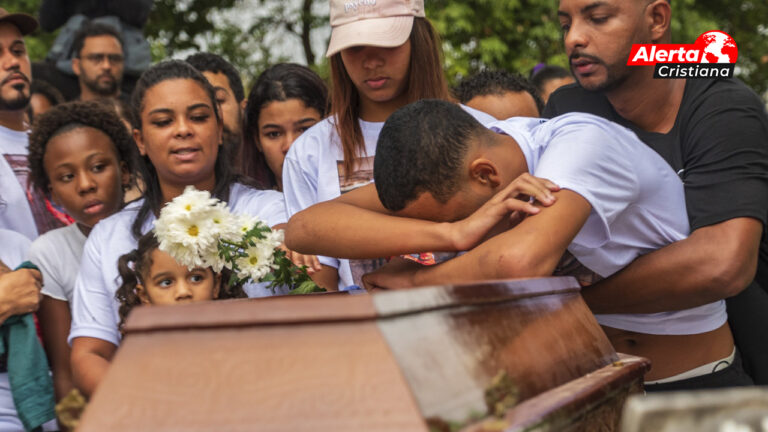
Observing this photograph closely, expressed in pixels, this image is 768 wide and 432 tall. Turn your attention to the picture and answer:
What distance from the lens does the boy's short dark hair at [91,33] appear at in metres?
6.59

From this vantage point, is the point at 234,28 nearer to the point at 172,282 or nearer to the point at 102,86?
the point at 102,86

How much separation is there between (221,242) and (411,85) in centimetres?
107

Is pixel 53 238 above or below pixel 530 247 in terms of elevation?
below

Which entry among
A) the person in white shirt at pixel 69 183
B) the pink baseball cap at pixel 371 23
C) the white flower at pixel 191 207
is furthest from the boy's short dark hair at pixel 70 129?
the white flower at pixel 191 207

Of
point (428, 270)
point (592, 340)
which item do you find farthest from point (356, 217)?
point (592, 340)

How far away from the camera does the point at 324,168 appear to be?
3.38m

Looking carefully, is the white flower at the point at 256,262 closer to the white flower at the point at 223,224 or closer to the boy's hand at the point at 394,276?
the white flower at the point at 223,224

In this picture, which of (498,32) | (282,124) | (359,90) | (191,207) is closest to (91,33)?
(282,124)

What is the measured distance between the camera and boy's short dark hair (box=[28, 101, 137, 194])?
4.31 metres

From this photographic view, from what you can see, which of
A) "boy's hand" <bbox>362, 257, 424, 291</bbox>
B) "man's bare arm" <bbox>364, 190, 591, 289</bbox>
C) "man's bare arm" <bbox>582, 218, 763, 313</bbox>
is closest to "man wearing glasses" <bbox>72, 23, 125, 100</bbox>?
"boy's hand" <bbox>362, 257, 424, 291</bbox>

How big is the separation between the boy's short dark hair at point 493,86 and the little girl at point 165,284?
2.27 meters

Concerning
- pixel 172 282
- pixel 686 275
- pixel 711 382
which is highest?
pixel 686 275

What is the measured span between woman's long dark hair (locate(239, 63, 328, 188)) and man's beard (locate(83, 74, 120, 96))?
2094 millimetres

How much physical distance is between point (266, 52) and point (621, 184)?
12141mm
